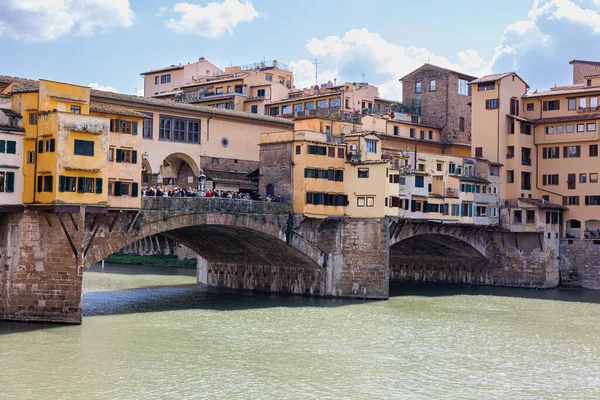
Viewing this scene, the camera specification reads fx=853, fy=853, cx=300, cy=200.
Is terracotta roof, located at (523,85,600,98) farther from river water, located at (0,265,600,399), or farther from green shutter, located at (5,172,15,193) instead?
green shutter, located at (5,172,15,193)

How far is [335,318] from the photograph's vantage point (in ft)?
141

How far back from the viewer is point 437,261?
225 ft

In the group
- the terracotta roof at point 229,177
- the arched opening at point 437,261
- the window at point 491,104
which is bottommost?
the arched opening at point 437,261

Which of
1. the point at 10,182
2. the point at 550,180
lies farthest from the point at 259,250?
the point at 550,180

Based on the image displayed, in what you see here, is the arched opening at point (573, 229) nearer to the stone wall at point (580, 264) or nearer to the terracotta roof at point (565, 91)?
the stone wall at point (580, 264)

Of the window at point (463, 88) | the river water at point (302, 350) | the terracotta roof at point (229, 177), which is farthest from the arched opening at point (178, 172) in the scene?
the window at point (463, 88)

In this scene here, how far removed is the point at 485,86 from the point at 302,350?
3678 cm

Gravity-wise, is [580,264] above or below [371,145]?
below

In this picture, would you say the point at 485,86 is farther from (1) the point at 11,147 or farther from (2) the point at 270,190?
(1) the point at 11,147

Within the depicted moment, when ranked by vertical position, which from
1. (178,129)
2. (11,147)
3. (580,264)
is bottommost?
(580,264)

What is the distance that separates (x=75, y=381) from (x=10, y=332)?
7737 millimetres

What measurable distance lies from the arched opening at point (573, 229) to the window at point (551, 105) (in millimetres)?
8636

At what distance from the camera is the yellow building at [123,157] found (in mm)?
39719

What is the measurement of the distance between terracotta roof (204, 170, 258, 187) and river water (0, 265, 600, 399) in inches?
293
